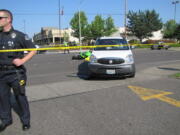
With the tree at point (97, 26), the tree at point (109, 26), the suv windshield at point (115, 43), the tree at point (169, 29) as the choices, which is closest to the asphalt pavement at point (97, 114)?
the suv windshield at point (115, 43)

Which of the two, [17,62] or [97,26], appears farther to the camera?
[97,26]

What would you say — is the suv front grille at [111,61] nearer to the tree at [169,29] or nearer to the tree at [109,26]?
the tree at [109,26]

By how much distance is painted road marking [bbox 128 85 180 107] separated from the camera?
4875 millimetres

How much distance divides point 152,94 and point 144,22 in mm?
59622

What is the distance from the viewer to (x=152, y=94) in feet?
18.0

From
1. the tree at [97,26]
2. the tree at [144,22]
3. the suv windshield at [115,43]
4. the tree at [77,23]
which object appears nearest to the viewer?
the suv windshield at [115,43]

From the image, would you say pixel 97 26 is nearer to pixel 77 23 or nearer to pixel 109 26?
pixel 109 26

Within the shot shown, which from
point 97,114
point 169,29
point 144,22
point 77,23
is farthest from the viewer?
point 169,29

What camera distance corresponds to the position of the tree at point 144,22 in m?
60.7

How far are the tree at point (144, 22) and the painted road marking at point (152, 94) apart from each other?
5721cm

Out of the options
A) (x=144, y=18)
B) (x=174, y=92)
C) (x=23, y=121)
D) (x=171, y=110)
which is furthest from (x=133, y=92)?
(x=144, y=18)

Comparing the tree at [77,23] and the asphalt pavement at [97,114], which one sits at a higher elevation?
the tree at [77,23]

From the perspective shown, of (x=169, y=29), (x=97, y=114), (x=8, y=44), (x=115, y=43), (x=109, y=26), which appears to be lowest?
(x=97, y=114)

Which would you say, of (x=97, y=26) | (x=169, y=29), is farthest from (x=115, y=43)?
(x=169, y=29)
